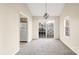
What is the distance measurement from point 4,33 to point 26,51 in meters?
0.79

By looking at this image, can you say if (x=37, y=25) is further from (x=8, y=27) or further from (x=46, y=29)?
(x=8, y=27)

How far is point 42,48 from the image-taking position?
3.15 m

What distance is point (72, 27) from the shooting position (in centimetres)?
310

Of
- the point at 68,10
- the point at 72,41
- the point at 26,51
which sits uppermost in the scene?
the point at 68,10

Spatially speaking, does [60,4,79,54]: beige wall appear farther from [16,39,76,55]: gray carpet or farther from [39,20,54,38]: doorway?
[39,20,54,38]: doorway

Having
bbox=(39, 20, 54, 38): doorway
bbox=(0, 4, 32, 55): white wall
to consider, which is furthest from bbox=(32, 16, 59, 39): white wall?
bbox=(0, 4, 32, 55): white wall

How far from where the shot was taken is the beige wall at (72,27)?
2.82m

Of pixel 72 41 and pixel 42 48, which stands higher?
pixel 72 41

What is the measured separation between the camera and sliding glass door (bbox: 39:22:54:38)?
282 cm

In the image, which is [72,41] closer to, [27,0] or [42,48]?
[42,48]

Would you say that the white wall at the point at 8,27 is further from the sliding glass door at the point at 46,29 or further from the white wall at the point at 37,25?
the sliding glass door at the point at 46,29

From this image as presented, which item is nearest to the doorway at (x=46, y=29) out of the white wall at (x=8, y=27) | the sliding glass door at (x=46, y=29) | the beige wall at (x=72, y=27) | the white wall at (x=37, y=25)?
the sliding glass door at (x=46, y=29)
